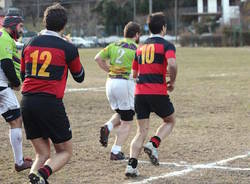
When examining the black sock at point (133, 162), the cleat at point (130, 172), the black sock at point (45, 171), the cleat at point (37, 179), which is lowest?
the cleat at point (130, 172)

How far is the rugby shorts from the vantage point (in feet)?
24.6

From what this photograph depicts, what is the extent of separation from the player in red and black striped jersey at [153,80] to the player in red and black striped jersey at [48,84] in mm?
1504

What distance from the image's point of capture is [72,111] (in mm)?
13047

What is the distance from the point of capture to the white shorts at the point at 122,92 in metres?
8.36

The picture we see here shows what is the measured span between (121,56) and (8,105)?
185 cm

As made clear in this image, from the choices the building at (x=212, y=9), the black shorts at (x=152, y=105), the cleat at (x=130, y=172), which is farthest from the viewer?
the building at (x=212, y=9)

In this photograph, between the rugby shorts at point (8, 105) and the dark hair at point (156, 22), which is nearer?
the dark hair at point (156, 22)

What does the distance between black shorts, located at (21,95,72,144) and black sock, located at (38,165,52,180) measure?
0.94 feet

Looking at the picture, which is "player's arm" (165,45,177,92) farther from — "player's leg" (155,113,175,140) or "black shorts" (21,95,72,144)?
"black shorts" (21,95,72,144)

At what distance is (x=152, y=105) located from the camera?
7309mm

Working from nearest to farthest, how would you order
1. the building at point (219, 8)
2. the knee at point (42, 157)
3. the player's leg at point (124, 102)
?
1. the knee at point (42, 157)
2. the player's leg at point (124, 102)
3. the building at point (219, 8)

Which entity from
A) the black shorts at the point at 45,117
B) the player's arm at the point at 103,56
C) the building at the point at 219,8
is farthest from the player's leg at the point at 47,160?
the building at the point at 219,8

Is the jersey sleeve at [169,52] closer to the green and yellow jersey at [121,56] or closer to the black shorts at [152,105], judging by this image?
the black shorts at [152,105]

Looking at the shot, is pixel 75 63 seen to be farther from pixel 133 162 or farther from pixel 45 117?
pixel 133 162
